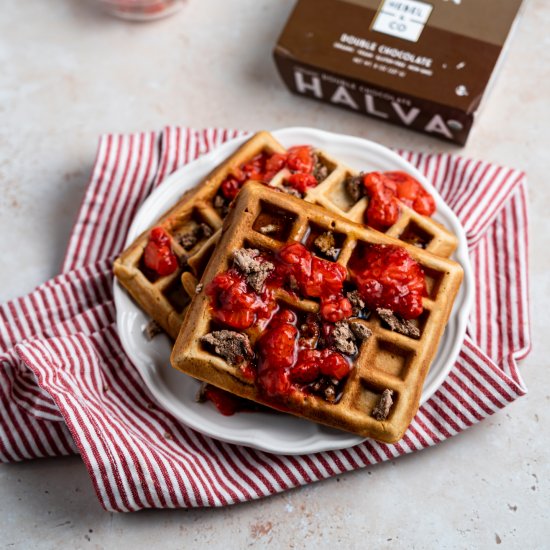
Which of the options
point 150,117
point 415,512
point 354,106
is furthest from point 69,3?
point 415,512

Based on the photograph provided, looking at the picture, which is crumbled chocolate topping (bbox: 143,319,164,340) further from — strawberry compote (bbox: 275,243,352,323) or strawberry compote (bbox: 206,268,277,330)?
strawberry compote (bbox: 275,243,352,323)

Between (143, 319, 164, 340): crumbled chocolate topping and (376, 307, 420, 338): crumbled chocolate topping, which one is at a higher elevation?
(376, 307, 420, 338): crumbled chocolate topping

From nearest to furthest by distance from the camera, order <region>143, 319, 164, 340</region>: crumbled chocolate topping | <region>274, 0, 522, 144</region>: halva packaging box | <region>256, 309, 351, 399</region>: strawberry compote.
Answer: <region>256, 309, 351, 399</region>: strawberry compote, <region>143, 319, 164, 340</region>: crumbled chocolate topping, <region>274, 0, 522, 144</region>: halva packaging box

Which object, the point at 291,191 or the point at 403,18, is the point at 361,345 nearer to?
the point at 291,191

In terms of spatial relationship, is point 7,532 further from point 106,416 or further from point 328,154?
point 328,154

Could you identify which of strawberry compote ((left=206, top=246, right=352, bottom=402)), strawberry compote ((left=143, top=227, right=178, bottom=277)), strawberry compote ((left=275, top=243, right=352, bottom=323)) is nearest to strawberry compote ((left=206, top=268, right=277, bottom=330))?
strawberry compote ((left=206, top=246, right=352, bottom=402))
